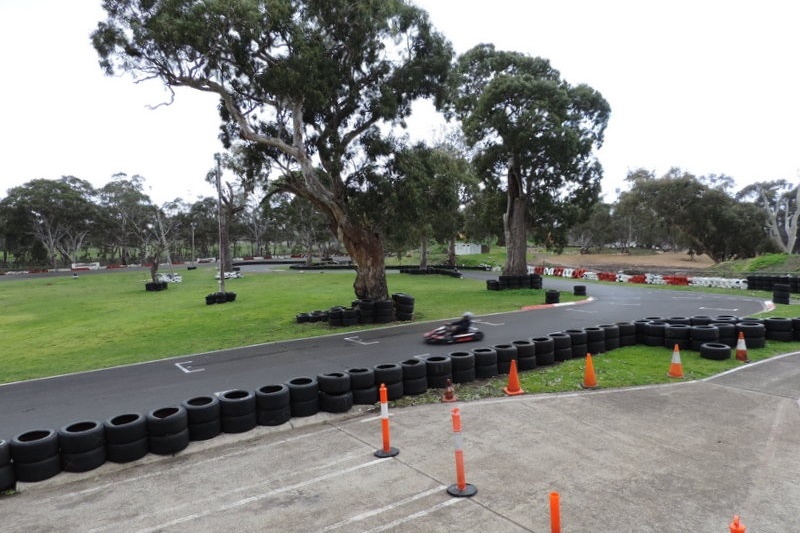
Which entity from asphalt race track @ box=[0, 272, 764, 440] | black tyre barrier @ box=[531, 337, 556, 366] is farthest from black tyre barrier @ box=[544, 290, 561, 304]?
black tyre barrier @ box=[531, 337, 556, 366]

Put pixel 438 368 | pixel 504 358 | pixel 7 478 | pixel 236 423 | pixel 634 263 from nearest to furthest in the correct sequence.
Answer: pixel 7 478, pixel 236 423, pixel 438 368, pixel 504 358, pixel 634 263

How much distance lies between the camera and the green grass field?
1103 centimetres

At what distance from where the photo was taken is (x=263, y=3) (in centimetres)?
1638

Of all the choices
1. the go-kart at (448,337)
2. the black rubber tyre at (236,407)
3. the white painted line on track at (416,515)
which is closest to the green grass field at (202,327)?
the black rubber tyre at (236,407)

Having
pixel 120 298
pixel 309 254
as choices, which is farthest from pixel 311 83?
pixel 309 254

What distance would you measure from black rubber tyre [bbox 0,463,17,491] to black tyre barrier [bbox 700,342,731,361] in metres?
13.9

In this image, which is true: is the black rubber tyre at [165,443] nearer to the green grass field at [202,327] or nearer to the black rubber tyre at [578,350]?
the green grass field at [202,327]

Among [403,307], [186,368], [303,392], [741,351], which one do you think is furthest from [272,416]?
[403,307]

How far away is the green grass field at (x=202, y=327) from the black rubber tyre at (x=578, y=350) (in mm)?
482

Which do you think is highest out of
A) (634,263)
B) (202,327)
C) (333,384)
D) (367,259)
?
(367,259)

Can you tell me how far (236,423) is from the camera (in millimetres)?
7699

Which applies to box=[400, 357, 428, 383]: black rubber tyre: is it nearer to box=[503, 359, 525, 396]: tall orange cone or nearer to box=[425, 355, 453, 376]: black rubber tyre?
box=[425, 355, 453, 376]: black rubber tyre

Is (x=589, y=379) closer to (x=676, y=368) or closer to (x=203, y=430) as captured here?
(x=676, y=368)

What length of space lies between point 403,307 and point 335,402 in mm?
11212
